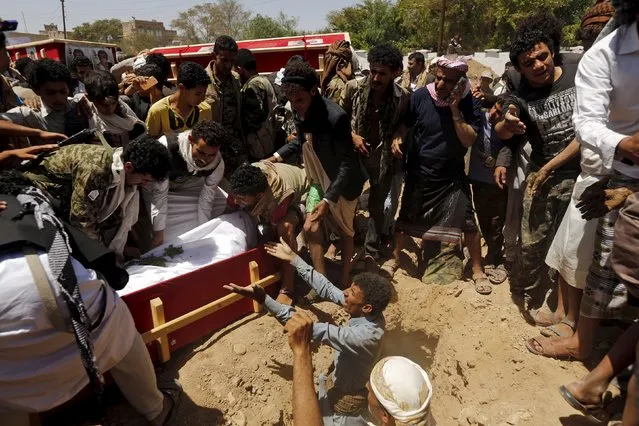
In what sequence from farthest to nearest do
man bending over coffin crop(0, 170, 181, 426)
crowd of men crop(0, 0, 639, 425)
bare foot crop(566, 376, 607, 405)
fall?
1. bare foot crop(566, 376, 607, 405)
2. crowd of men crop(0, 0, 639, 425)
3. man bending over coffin crop(0, 170, 181, 426)

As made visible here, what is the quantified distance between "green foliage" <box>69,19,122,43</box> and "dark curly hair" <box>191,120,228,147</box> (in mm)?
53357

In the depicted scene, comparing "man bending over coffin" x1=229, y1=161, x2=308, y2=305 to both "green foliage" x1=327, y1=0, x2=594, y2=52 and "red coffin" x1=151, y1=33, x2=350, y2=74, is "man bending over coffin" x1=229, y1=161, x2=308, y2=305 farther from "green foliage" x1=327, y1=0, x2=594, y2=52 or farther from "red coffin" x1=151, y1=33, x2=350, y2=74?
"green foliage" x1=327, y1=0, x2=594, y2=52

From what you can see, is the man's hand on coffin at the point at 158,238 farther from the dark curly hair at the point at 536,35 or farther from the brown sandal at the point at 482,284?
the dark curly hair at the point at 536,35

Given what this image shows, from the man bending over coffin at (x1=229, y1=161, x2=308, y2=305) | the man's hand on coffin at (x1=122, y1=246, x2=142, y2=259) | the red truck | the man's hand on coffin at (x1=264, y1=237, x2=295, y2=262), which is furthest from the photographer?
the red truck

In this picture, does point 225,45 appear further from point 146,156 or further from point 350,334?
point 350,334

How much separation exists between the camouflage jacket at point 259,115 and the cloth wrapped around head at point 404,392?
9.83 feet

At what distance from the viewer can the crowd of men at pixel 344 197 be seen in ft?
5.90

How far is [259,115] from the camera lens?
14.1 ft

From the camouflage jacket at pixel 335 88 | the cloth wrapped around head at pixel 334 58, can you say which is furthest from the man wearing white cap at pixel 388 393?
the cloth wrapped around head at pixel 334 58

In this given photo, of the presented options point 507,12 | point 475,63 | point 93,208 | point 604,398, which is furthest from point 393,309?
point 507,12

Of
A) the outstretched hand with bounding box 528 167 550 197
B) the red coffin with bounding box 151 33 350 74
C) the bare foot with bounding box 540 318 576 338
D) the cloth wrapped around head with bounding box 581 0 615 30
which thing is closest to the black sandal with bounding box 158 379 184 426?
the bare foot with bounding box 540 318 576 338

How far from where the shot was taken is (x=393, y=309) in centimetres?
372

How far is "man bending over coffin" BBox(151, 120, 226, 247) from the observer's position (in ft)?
10.1

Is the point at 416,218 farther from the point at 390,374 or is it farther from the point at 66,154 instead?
the point at 66,154
